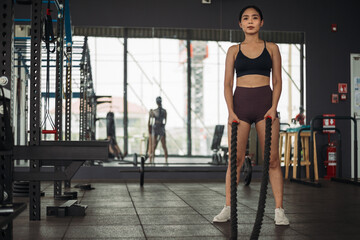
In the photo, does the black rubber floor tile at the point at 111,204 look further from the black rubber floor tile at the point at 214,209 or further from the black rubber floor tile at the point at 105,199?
the black rubber floor tile at the point at 214,209

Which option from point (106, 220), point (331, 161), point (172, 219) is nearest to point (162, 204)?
point (172, 219)

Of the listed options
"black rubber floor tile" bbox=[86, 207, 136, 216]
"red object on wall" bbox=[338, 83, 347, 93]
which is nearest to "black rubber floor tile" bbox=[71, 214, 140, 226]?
"black rubber floor tile" bbox=[86, 207, 136, 216]

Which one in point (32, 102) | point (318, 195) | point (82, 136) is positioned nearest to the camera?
point (32, 102)

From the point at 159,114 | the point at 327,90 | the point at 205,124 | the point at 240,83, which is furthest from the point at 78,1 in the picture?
the point at 240,83

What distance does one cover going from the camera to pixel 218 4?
7852 millimetres

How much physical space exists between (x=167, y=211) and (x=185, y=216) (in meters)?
0.31

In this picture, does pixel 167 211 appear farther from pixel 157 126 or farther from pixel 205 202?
pixel 157 126

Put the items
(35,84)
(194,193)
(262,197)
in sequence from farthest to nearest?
(194,193) → (35,84) → (262,197)

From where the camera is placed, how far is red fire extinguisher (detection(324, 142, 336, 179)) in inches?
298

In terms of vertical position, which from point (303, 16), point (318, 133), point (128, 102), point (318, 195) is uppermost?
point (303, 16)

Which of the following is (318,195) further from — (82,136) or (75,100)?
(75,100)

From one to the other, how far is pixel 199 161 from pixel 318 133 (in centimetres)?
203

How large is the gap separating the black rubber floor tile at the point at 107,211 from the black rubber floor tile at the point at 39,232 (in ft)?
2.03

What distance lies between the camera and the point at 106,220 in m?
3.49
